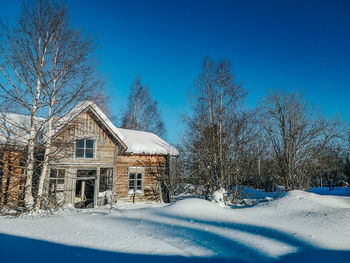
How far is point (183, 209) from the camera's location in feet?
31.7

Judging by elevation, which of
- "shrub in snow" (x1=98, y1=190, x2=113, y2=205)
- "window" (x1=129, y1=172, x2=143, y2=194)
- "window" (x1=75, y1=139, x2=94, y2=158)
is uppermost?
"window" (x1=75, y1=139, x2=94, y2=158)

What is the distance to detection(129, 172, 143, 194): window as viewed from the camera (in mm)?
16875

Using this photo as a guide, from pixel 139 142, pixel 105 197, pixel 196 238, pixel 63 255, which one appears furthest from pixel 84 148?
pixel 196 238

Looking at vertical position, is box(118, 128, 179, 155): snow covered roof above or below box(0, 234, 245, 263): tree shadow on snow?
above

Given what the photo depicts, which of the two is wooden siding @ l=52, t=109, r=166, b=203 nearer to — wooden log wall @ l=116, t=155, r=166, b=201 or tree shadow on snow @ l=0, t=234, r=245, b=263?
wooden log wall @ l=116, t=155, r=166, b=201

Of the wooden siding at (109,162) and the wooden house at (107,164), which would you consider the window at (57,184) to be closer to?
the wooden house at (107,164)

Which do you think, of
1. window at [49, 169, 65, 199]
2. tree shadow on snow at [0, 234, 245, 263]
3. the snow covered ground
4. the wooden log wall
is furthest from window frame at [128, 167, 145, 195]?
tree shadow on snow at [0, 234, 245, 263]

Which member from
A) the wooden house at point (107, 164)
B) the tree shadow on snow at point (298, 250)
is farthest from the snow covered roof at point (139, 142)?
the tree shadow on snow at point (298, 250)

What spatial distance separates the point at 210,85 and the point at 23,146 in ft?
34.9

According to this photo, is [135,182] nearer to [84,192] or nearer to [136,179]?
[136,179]

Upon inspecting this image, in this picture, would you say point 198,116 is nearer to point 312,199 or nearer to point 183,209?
point 183,209

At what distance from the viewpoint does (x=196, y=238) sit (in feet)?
18.9

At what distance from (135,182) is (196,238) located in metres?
11.7

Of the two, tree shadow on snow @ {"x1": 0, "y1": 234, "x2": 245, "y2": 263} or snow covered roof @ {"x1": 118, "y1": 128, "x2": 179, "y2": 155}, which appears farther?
snow covered roof @ {"x1": 118, "y1": 128, "x2": 179, "y2": 155}
